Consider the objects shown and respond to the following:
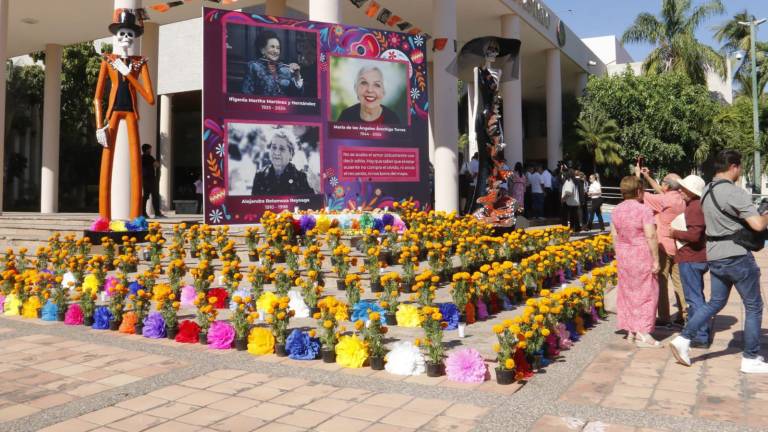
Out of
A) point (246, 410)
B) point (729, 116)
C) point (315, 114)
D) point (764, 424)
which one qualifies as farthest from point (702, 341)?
point (729, 116)

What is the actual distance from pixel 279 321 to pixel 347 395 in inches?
50.2

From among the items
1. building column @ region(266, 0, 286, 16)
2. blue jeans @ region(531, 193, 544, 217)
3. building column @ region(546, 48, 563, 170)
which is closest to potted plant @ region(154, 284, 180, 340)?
building column @ region(266, 0, 286, 16)

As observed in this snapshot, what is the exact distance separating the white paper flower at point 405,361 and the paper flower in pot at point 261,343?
1150 millimetres

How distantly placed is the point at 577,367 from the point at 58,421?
362cm

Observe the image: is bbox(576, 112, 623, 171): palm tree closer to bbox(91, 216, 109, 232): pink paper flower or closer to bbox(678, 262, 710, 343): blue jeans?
bbox(91, 216, 109, 232): pink paper flower

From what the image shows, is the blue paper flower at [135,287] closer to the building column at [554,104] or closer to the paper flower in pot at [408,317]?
the paper flower in pot at [408,317]

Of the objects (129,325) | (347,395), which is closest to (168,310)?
(129,325)

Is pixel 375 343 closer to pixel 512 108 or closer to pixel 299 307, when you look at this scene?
pixel 299 307

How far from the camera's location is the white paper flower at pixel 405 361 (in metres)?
4.33

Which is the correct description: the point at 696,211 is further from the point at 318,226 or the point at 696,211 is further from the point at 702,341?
the point at 318,226

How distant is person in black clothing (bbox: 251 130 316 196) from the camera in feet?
32.9

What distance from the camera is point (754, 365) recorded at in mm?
4262

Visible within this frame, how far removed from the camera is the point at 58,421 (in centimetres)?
347

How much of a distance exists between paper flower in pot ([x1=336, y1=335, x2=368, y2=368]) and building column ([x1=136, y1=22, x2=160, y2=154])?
1282cm
